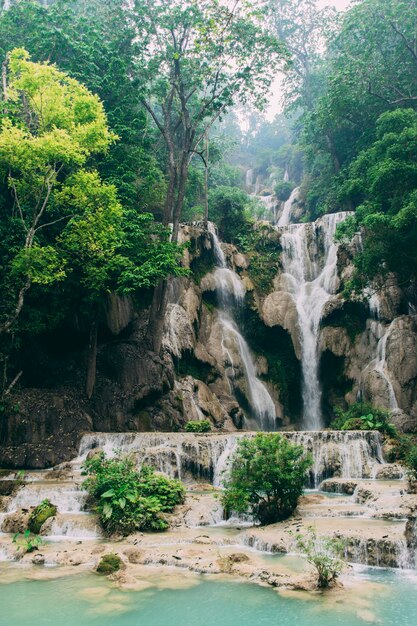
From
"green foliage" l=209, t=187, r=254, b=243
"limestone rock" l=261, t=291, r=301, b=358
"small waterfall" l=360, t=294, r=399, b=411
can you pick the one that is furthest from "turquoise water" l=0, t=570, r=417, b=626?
"green foliage" l=209, t=187, r=254, b=243

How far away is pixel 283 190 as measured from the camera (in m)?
44.9

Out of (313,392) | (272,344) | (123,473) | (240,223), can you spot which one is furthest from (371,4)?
(123,473)

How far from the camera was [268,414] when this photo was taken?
76.5 feet

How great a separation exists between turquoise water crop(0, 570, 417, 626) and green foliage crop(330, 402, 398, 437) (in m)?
10.5

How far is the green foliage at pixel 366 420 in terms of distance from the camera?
55.6ft

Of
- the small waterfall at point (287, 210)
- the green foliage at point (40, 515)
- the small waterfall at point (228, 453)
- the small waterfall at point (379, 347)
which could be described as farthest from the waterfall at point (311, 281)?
the green foliage at point (40, 515)

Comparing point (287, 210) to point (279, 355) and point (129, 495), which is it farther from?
point (129, 495)

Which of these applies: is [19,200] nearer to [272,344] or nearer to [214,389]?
[214,389]

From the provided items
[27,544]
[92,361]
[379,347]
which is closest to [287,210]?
[379,347]

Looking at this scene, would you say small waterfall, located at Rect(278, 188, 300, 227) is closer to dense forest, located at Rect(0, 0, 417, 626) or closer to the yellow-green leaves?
dense forest, located at Rect(0, 0, 417, 626)

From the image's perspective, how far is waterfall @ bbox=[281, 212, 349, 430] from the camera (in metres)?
24.0

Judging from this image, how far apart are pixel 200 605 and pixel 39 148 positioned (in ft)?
45.5

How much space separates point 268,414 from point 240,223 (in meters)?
11.5

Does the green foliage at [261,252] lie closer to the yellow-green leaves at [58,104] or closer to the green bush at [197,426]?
the green bush at [197,426]
